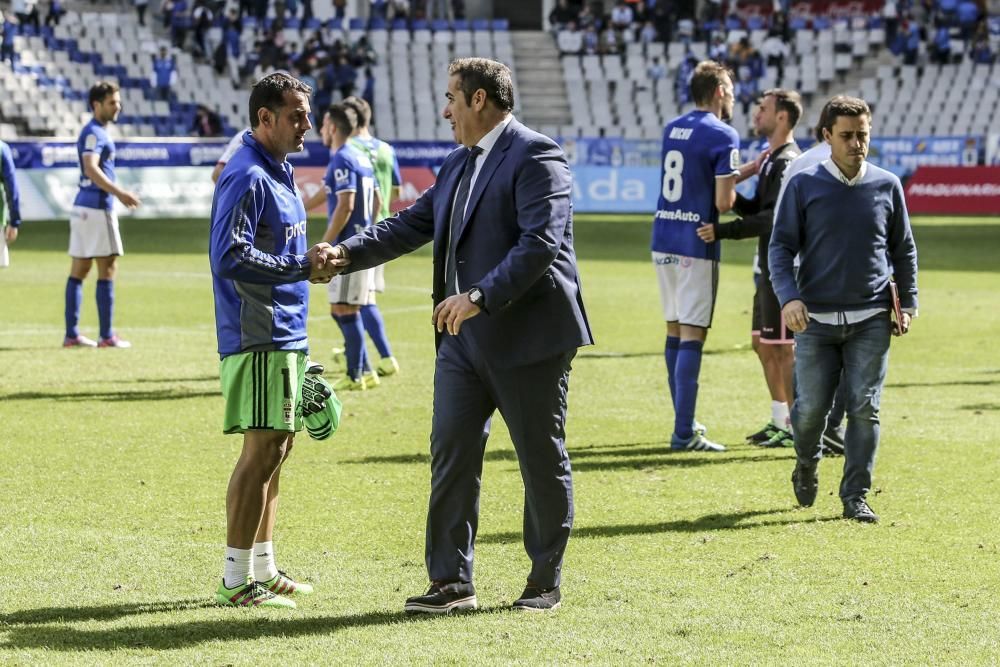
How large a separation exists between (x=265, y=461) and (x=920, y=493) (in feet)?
12.6

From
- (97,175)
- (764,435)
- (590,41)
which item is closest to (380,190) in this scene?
(97,175)

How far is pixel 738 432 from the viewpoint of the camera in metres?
10.1

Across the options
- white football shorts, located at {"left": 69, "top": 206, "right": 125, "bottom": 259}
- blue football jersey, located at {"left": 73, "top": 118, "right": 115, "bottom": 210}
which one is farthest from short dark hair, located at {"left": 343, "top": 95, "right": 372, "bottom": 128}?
white football shorts, located at {"left": 69, "top": 206, "right": 125, "bottom": 259}

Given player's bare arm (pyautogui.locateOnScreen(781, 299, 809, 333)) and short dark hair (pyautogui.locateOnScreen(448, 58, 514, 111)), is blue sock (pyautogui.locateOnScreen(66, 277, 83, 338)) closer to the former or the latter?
player's bare arm (pyautogui.locateOnScreen(781, 299, 809, 333))

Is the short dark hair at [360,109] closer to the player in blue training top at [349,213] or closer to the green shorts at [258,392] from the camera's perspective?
the player in blue training top at [349,213]

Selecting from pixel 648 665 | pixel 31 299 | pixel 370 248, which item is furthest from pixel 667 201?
pixel 31 299

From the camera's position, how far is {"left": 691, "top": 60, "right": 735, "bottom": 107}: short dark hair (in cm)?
924

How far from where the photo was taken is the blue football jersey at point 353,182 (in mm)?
11586

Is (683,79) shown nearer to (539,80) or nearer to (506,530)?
(539,80)

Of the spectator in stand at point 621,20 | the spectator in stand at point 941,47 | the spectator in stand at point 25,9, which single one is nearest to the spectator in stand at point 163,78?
the spectator in stand at point 25,9

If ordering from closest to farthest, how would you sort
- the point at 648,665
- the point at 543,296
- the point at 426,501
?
the point at 648,665 → the point at 543,296 → the point at 426,501

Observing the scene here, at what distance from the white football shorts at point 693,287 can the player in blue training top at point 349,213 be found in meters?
2.91

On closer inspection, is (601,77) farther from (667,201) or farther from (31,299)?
(667,201)

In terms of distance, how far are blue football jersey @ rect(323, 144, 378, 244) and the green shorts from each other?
5.74m
